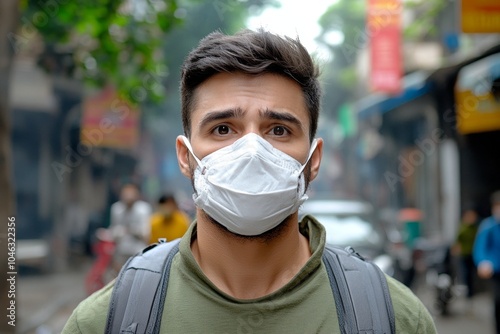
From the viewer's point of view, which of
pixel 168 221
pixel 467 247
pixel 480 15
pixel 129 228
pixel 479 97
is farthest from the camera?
pixel 467 247

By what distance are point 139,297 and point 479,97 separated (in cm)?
1159

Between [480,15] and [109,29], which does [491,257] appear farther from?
[109,29]

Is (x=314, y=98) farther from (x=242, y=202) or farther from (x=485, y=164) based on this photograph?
(x=485, y=164)

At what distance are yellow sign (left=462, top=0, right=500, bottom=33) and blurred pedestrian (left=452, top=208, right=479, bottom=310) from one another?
5418 millimetres

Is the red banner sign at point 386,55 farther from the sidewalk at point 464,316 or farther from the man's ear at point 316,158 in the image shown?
the man's ear at point 316,158

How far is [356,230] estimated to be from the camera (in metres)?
11.3

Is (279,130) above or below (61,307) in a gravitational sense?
above

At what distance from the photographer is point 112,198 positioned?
82.0 feet

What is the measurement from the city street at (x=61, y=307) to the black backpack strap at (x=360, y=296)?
25.3 ft

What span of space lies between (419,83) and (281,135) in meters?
15.0

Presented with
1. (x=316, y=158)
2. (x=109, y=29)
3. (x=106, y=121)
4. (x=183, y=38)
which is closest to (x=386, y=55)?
(x=106, y=121)

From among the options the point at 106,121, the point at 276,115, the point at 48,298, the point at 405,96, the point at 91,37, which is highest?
the point at 91,37

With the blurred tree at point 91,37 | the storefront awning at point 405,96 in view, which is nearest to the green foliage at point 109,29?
the blurred tree at point 91,37

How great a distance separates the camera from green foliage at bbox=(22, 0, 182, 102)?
9703 millimetres
